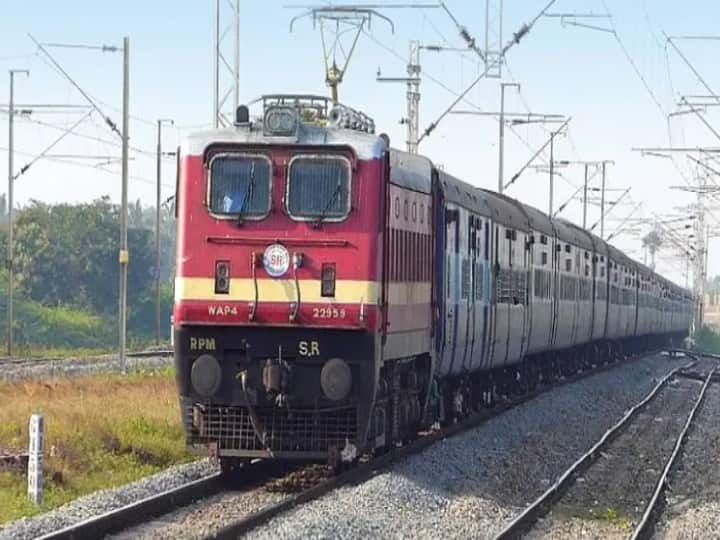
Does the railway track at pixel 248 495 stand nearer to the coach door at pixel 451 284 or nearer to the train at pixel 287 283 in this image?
the train at pixel 287 283

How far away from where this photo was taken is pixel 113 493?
15031 mm

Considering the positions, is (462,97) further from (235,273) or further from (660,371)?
(660,371)

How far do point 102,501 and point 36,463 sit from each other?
878 mm

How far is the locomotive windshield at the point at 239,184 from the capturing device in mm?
15781

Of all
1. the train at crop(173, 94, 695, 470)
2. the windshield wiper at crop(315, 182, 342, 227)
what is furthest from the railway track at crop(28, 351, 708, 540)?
the windshield wiper at crop(315, 182, 342, 227)

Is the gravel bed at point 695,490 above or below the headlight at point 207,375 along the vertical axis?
below

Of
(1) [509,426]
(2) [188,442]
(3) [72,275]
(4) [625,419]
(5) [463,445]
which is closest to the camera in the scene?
(2) [188,442]

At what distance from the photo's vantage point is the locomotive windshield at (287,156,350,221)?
Result: 15.7m

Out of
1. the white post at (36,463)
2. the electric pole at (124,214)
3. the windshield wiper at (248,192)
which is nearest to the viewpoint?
the white post at (36,463)

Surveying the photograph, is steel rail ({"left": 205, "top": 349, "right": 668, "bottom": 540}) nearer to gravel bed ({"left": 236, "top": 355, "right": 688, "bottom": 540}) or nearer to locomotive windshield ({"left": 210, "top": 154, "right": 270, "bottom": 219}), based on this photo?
gravel bed ({"left": 236, "top": 355, "right": 688, "bottom": 540})

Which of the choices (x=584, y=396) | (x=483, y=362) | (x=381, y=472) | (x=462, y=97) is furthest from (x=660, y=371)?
(x=381, y=472)

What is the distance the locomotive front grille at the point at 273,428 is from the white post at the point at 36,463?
66.1 inches

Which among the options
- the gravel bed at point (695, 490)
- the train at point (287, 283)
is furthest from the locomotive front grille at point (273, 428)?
the gravel bed at point (695, 490)

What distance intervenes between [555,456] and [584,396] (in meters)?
12.1
